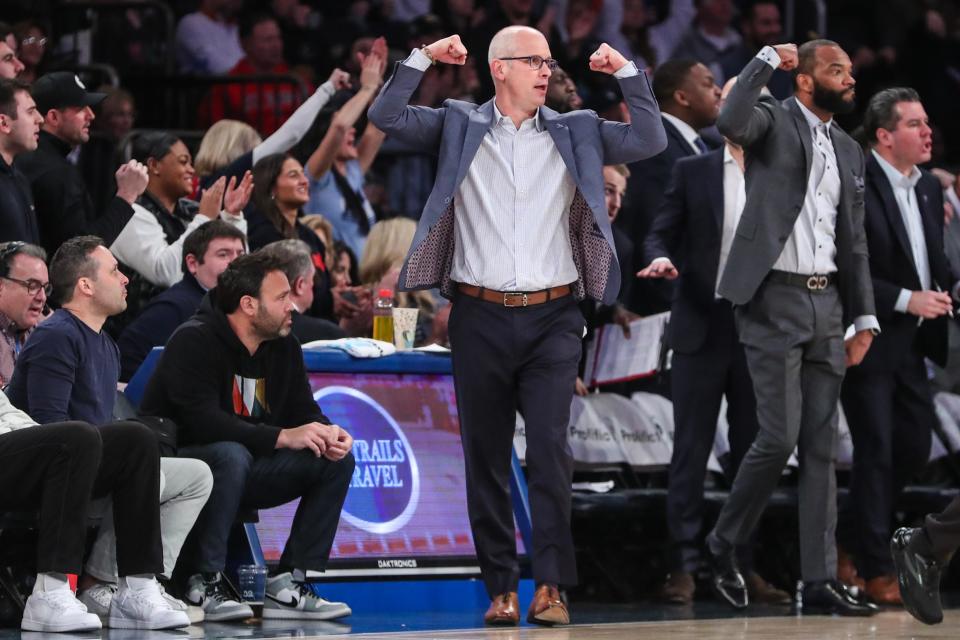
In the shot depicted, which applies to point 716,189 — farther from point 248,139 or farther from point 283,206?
point 248,139

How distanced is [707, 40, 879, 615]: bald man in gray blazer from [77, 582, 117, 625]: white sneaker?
8.40ft

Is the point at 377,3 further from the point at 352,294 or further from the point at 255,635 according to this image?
the point at 255,635

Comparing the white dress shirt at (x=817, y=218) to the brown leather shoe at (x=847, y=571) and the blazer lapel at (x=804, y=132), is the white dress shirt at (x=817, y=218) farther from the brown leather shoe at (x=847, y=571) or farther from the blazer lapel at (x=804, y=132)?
the brown leather shoe at (x=847, y=571)

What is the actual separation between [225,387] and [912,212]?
137 inches

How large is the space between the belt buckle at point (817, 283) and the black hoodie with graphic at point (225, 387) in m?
2.03

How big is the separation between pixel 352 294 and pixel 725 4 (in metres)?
6.06

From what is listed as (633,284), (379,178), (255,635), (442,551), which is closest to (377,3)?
(379,178)

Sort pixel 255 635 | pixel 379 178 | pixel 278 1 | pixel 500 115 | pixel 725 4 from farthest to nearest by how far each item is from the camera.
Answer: pixel 725 4 → pixel 278 1 → pixel 379 178 → pixel 500 115 → pixel 255 635

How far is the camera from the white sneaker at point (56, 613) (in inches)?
227

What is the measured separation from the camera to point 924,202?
841cm

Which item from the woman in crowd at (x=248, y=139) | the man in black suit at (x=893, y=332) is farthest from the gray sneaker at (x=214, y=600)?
the man in black suit at (x=893, y=332)

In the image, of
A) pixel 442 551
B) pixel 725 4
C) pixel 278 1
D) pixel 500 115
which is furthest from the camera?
pixel 725 4

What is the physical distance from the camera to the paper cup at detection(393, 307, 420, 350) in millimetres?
7609

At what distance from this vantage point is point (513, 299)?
643cm
